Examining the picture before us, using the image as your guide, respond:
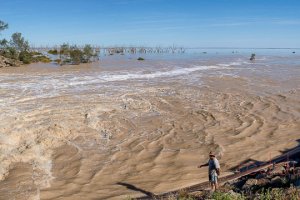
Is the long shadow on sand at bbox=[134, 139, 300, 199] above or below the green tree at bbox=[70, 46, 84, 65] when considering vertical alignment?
below

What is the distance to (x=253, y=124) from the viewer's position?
1733cm

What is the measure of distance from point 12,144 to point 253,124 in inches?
410

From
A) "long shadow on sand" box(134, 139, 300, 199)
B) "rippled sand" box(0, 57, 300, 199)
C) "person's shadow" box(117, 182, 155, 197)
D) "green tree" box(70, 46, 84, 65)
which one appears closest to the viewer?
"long shadow on sand" box(134, 139, 300, 199)

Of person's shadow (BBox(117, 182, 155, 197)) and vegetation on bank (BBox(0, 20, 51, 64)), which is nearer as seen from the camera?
person's shadow (BBox(117, 182, 155, 197))

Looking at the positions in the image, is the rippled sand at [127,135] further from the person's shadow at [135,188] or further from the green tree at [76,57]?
the green tree at [76,57]

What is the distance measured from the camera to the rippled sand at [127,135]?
1121 cm

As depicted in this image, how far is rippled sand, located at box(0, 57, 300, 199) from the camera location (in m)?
11.2

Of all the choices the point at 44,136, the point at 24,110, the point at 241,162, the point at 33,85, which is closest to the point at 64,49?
the point at 33,85

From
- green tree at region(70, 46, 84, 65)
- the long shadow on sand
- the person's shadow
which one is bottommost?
the person's shadow

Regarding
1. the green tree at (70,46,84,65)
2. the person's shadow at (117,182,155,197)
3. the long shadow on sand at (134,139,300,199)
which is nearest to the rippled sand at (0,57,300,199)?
the person's shadow at (117,182,155,197)

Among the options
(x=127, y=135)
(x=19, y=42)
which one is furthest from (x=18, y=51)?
(x=127, y=135)

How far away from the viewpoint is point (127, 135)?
1564 cm

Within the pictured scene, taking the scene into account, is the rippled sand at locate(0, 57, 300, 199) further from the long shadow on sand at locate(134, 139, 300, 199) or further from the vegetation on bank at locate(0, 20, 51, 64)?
the vegetation on bank at locate(0, 20, 51, 64)

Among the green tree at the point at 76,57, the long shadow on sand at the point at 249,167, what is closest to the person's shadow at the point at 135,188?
the long shadow on sand at the point at 249,167
